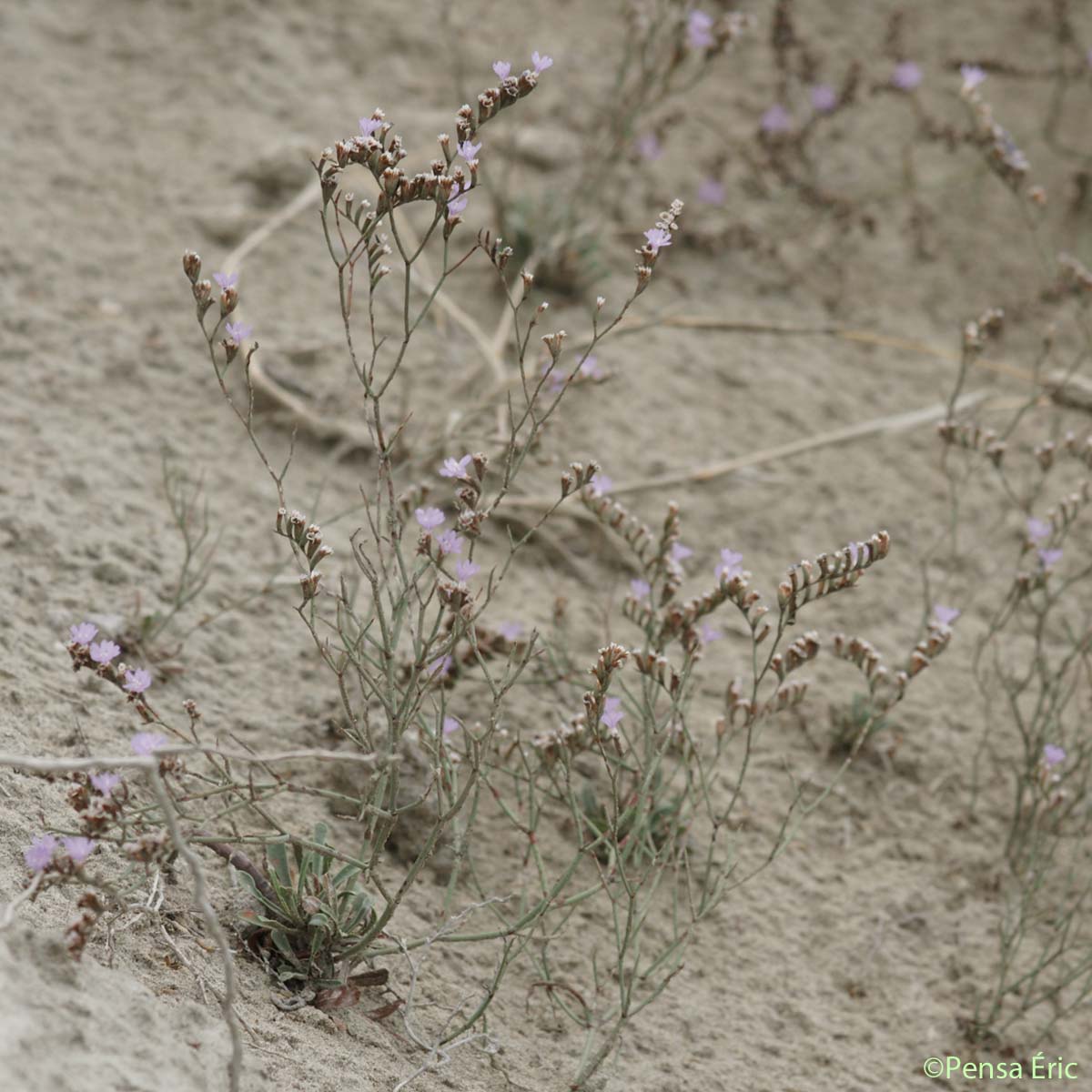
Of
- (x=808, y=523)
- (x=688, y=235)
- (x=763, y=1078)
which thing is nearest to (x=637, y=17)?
(x=688, y=235)

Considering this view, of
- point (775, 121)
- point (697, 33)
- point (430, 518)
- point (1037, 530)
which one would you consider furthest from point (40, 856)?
point (775, 121)

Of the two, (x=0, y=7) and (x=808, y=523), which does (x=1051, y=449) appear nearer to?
(x=808, y=523)

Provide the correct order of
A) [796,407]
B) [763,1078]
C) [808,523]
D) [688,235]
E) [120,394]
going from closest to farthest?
[763,1078]
[120,394]
[808,523]
[796,407]
[688,235]

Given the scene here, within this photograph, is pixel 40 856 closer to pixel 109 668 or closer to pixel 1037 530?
pixel 109 668

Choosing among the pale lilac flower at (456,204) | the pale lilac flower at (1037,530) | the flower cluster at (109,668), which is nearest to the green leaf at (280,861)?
the flower cluster at (109,668)

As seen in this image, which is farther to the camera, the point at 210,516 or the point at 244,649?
the point at 210,516

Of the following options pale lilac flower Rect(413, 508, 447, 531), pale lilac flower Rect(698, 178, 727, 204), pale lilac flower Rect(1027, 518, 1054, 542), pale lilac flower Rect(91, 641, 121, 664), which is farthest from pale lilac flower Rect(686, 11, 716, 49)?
pale lilac flower Rect(91, 641, 121, 664)

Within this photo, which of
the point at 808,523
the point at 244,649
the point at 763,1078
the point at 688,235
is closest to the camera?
the point at 763,1078
